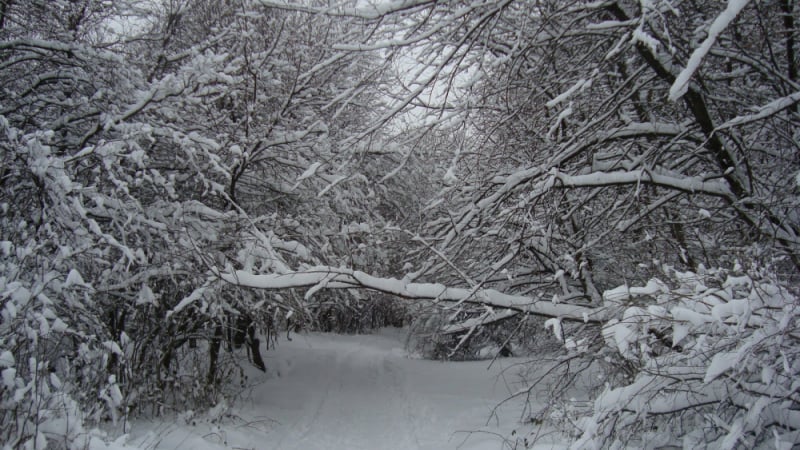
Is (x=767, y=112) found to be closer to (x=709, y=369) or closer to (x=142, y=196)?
(x=709, y=369)

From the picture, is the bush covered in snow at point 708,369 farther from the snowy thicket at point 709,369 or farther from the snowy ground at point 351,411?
the snowy ground at point 351,411

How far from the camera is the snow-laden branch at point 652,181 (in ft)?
11.2

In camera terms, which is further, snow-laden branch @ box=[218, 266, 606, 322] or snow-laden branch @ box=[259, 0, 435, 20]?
snow-laden branch @ box=[218, 266, 606, 322]

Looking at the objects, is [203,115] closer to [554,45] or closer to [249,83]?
[249,83]

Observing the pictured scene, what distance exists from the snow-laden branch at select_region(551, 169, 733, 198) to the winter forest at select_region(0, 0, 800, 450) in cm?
2

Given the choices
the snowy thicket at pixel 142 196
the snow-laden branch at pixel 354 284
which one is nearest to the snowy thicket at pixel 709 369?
the snow-laden branch at pixel 354 284

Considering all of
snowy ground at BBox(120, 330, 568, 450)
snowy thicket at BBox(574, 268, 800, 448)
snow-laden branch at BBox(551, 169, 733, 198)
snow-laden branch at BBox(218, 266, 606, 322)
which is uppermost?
snow-laden branch at BBox(551, 169, 733, 198)

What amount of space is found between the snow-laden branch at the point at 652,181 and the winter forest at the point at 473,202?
0.02 meters

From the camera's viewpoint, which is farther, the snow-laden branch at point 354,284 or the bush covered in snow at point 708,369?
the snow-laden branch at point 354,284

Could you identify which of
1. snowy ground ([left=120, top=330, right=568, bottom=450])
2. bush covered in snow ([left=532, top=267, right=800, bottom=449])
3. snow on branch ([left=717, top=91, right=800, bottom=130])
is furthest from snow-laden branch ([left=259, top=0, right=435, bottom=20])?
snowy ground ([left=120, top=330, right=568, bottom=450])

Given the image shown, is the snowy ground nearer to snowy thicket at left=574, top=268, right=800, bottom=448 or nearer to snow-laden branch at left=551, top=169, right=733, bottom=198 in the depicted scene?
snowy thicket at left=574, top=268, right=800, bottom=448

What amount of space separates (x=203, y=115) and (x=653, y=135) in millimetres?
6920

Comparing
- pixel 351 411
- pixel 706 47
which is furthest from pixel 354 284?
pixel 351 411

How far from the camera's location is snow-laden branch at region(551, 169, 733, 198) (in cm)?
341
